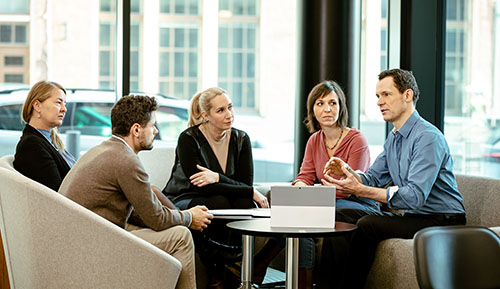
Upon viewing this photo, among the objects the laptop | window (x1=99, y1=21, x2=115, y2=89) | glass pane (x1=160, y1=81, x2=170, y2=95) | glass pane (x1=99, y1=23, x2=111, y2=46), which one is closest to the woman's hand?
the laptop

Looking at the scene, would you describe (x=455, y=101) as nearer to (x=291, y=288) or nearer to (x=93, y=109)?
(x=291, y=288)

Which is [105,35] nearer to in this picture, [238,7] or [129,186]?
[238,7]

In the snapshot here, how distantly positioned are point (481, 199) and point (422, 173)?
0.51 m

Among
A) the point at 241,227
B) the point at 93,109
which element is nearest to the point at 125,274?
the point at 241,227

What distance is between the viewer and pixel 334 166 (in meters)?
3.53

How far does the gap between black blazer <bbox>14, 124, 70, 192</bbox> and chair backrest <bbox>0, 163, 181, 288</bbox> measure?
22.5 inches

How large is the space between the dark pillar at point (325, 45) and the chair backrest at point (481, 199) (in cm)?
161

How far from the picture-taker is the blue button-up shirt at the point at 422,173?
10.7 ft

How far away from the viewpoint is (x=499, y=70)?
473cm

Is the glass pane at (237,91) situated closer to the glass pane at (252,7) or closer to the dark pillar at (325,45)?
→ the glass pane at (252,7)

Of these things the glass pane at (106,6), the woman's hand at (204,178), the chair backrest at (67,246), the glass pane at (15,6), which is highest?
the glass pane at (106,6)

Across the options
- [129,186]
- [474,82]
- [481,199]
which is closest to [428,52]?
[474,82]

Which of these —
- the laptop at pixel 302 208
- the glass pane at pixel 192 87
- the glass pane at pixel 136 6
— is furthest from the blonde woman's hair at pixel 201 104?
the glass pane at pixel 192 87

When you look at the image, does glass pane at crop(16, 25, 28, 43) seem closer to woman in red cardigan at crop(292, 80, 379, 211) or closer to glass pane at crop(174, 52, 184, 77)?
glass pane at crop(174, 52, 184, 77)
